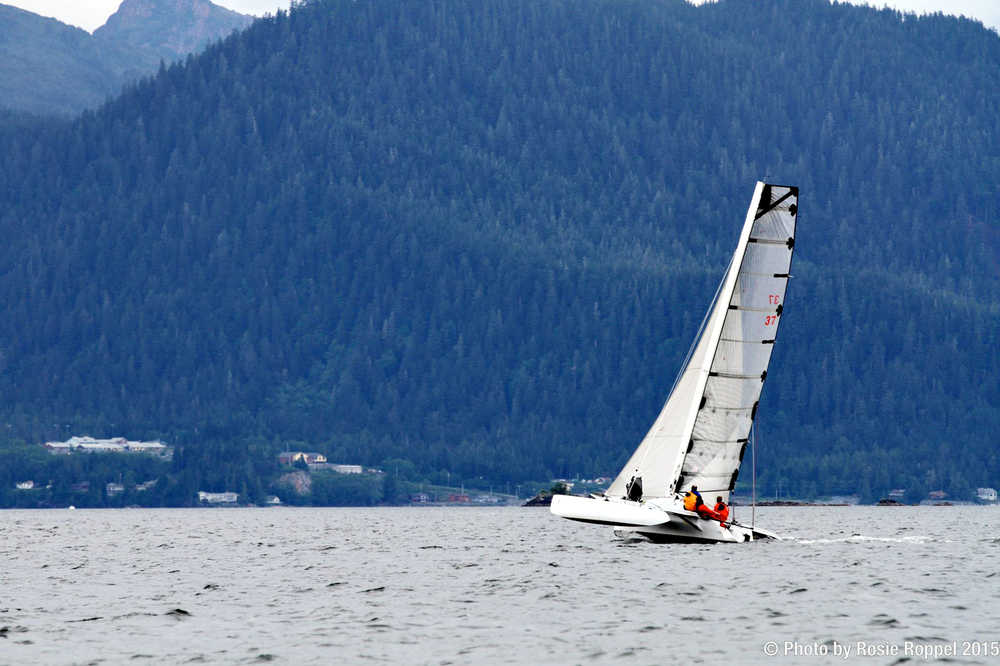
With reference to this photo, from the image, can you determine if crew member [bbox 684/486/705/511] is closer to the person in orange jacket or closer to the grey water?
the person in orange jacket

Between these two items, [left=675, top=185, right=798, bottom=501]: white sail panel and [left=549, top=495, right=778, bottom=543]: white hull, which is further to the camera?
[left=675, top=185, right=798, bottom=501]: white sail panel

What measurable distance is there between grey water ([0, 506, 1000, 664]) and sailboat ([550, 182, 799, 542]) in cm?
292

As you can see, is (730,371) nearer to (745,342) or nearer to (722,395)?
(722,395)

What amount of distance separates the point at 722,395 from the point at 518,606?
888 inches

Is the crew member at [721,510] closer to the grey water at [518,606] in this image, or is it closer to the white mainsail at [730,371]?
the white mainsail at [730,371]

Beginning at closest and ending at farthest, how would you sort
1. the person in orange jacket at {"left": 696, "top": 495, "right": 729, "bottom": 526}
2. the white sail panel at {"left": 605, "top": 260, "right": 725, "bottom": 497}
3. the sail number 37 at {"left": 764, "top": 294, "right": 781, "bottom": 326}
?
the person in orange jacket at {"left": 696, "top": 495, "right": 729, "bottom": 526}
the sail number 37 at {"left": 764, "top": 294, "right": 781, "bottom": 326}
the white sail panel at {"left": 605, "top": 260, "right": 725, "bottom": 497}

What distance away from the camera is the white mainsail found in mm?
77250

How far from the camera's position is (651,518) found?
74.6 meters

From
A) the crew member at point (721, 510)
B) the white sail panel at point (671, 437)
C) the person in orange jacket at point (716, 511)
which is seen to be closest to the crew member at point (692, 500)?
the person in orange jacket at point (716, 511)

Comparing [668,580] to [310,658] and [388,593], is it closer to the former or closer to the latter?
[388,593]

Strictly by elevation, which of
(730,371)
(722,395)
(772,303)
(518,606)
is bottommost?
(518,606)

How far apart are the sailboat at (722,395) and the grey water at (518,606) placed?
9.57 ft

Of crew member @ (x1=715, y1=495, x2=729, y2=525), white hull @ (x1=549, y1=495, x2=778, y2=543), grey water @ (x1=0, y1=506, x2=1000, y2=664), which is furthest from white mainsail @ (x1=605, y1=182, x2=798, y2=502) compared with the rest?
grey water @ (x1=0, y1=506, x2=1000, y2=664)

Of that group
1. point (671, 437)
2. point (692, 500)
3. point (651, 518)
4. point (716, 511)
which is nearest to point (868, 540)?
point (716, 511)
